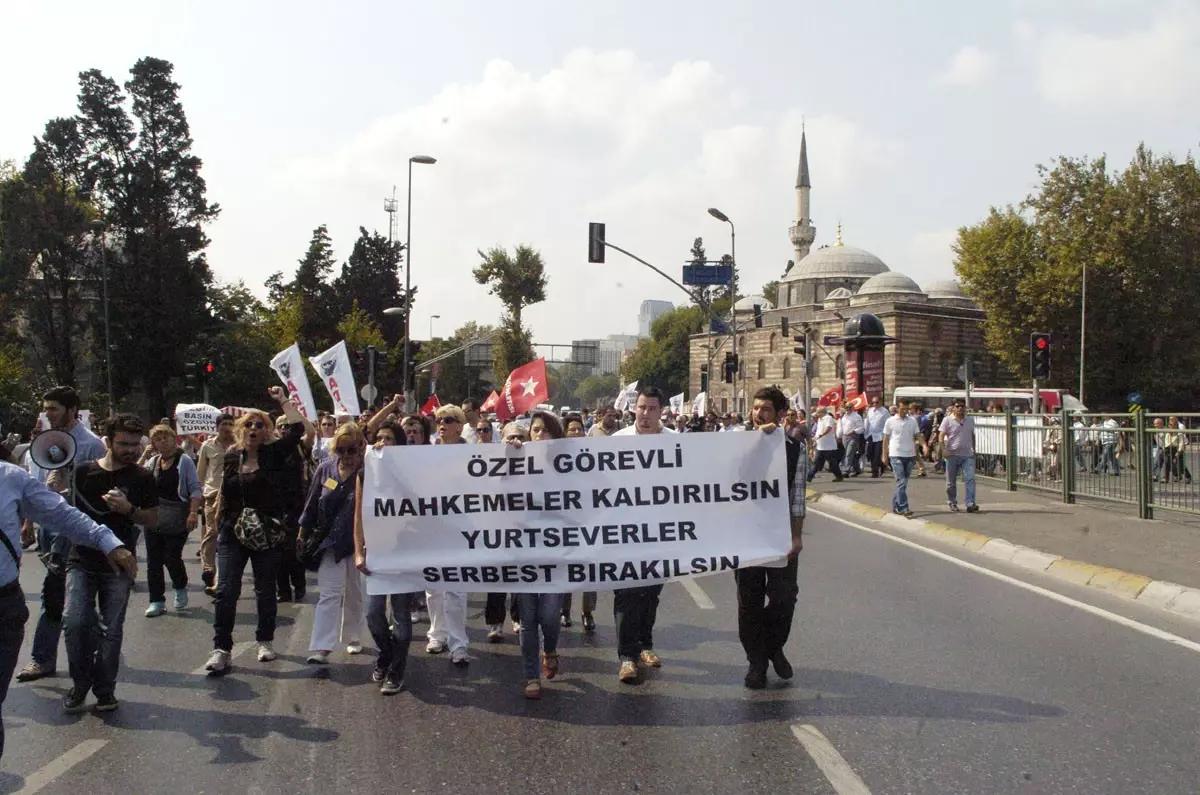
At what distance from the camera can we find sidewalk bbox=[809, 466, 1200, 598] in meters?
10.7

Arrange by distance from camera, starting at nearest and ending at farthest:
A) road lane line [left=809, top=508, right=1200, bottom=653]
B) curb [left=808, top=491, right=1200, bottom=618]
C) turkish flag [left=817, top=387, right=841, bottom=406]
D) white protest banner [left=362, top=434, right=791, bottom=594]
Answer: white protest banner [left=362, top=434, right=791, bottom=594] < road lane line [left=809, top=508, right=1200, bottom=653] < curb [left=808, top=491, right=1200, bottom=618] < turkish flag [left=817, top=387, right=841, bottom=406]

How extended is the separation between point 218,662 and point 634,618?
2.64m

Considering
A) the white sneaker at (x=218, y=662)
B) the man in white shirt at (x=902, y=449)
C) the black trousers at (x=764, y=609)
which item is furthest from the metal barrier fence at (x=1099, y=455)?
the white sneaker at (x=218, y=662)

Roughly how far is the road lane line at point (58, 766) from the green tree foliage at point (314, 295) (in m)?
66.7

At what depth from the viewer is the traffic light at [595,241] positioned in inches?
1127

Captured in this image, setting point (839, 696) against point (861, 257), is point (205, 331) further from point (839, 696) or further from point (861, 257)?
point (861, 257)

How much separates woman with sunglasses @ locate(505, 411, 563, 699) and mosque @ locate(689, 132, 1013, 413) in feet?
218

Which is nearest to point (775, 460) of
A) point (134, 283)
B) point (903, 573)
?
point (903, 573)

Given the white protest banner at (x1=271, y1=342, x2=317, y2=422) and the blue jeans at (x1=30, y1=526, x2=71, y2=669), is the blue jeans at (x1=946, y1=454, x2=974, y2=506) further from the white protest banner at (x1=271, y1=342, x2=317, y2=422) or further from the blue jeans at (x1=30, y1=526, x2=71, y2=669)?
the blue jeans at (x1=30, y1=526, x2=71, y2=669)

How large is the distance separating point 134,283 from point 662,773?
5598 centimetres

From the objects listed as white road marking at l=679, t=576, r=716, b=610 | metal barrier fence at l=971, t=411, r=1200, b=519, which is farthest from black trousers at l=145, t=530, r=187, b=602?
metal barrier fence at l=971, t=411, r=1200, b=519

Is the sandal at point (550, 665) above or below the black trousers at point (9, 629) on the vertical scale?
below

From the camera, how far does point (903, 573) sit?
431 inches

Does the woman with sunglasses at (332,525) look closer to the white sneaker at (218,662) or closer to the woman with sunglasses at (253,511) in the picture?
the woman with sunglasses at (253,511)
